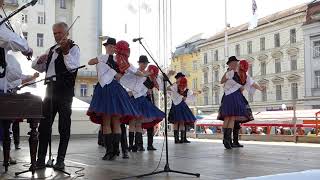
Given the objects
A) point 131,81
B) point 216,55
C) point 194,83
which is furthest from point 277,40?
point 131,81

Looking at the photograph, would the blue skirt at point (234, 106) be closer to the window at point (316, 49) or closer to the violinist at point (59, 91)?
the violinist at point (59, 91)

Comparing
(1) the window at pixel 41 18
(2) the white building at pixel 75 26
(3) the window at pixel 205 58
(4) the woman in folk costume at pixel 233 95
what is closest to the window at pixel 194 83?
(3) the window at pixel 205 58

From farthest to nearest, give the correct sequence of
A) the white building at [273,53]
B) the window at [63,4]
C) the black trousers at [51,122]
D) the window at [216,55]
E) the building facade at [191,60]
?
the building facade at [191,60], the window at [216,55], the window at [63,4], the white building at [273,53], the black trousers at [51,122]

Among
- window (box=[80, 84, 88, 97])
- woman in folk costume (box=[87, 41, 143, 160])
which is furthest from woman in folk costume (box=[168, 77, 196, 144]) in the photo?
window (box=[80, 84, 88, 97])

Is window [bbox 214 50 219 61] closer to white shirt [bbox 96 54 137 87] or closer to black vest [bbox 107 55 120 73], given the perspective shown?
black vest [bbox 107 55 120 73]

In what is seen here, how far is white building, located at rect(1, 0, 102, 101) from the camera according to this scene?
36.3m

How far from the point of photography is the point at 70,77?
444 centimetres

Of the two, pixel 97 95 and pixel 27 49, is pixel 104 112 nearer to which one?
pixel 97 95

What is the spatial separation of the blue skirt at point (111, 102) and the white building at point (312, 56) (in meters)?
30.3

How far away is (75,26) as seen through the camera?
3734cm

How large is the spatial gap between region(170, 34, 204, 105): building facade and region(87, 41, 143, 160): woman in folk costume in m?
44.2

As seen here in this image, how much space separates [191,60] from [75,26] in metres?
17.5

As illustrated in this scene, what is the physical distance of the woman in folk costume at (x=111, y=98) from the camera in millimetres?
5227

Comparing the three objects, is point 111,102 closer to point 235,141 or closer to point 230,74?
point 230,74
